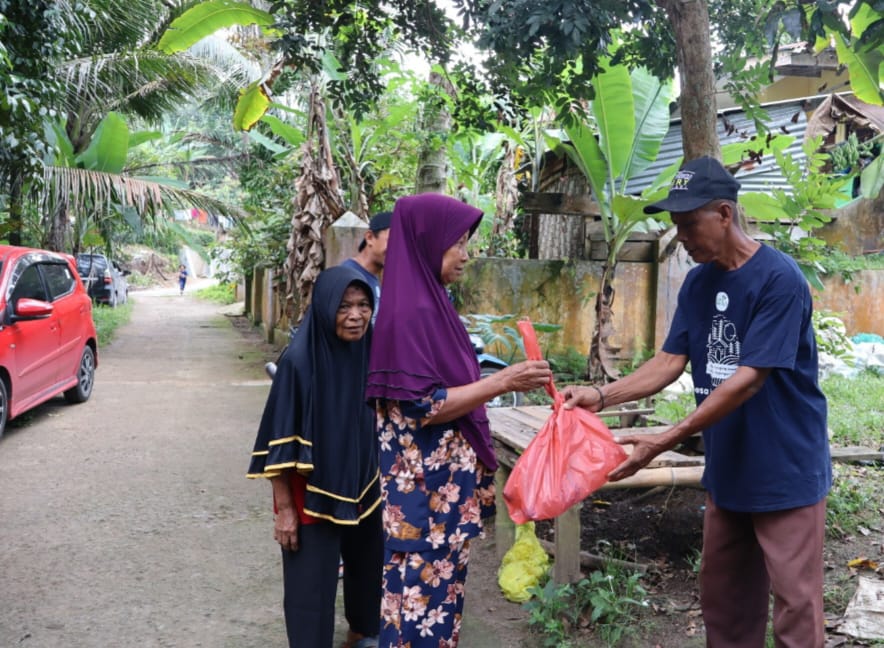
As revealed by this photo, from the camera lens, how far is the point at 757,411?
2525 millimetres

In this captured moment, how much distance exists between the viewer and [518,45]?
3.96m

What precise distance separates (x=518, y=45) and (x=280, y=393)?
214cm

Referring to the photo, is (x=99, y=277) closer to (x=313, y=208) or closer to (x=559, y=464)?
(x=313, y=208)

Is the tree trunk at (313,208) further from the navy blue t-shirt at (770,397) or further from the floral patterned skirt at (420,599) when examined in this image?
the navy blue t-shirt at (770,397)

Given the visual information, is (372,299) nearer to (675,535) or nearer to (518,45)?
(518,45)

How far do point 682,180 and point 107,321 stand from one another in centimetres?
1729

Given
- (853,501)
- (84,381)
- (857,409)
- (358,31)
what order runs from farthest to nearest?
(84,381) → (857,409) → (358,31) → (853,501)

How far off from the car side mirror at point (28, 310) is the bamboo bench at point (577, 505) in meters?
4.27

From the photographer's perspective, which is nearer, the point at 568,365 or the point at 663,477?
the point at 663,477

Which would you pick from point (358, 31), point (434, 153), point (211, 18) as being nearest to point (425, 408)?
point (358, 31)

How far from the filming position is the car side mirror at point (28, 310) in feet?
22.6

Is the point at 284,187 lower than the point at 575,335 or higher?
higher

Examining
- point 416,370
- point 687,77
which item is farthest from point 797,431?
point 687,77

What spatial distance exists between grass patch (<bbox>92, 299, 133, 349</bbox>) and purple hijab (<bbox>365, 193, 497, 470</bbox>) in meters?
13.5
